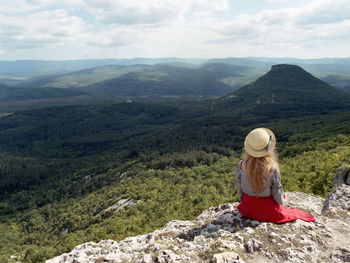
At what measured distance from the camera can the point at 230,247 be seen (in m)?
13.0

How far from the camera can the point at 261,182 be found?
552 inches

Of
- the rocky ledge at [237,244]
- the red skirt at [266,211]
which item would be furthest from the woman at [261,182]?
the rocky ledge at [237,244]

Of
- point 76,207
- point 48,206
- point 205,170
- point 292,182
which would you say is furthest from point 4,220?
point 292,182

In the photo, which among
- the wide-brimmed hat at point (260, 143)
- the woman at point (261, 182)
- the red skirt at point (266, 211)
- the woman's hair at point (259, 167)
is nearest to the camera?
the wide-brimmed hat at point (260, 143)

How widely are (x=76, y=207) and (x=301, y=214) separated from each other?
129m

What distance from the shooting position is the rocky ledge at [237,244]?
12664 mm

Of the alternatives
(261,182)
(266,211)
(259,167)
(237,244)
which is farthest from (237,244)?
(259,167)

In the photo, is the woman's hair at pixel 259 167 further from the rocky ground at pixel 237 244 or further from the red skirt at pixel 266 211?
the rocky ground at pixel 237 244

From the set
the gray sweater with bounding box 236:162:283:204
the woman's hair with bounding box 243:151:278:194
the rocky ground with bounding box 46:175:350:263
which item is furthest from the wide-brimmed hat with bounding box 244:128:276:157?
the rocky ground with bounding box 46:175:350:263

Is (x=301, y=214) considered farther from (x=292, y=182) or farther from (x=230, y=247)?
(x=292, y=182)

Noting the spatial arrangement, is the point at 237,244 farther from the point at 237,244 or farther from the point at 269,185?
the point at 269,185

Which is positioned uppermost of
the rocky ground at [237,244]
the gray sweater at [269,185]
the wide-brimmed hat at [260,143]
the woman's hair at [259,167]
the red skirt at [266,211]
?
the wide-brimmed hat at [260,143]

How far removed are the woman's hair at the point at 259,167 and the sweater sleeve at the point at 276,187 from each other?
322 millimetres

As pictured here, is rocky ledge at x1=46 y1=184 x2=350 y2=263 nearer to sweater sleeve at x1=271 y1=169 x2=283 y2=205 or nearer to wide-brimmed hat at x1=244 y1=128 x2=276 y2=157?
sweater sleeve at x1=271 y1=169 x2=283 y2=205
